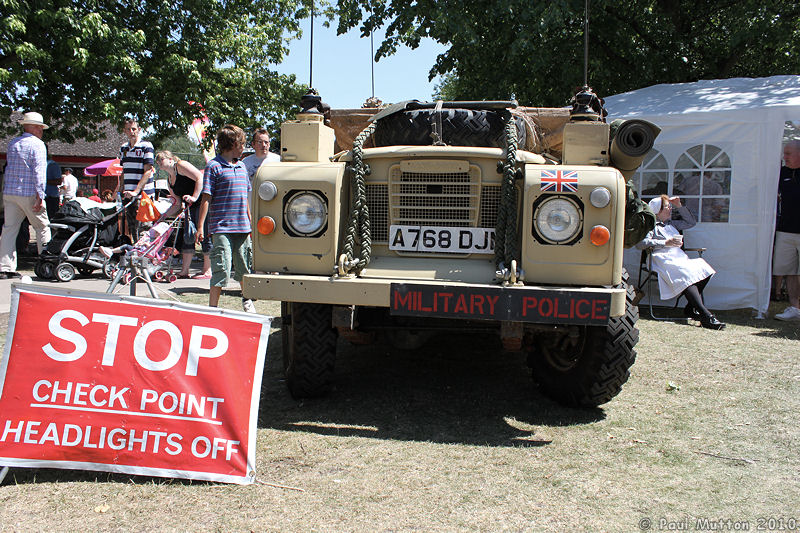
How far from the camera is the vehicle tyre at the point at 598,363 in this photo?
4.10 m

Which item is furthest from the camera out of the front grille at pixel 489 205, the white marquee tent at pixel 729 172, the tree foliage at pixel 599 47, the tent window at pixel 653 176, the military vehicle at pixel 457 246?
the tree foliage at pixel 599 47

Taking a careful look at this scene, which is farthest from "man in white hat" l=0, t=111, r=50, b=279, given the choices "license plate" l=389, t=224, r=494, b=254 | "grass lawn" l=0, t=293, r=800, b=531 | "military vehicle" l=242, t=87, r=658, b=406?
"license plate" l=389, t=224, r=494, b=254

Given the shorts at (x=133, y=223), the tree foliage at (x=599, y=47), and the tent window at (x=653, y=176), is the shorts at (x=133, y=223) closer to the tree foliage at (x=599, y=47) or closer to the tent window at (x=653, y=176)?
the tree foliage at (x=599, y=47)

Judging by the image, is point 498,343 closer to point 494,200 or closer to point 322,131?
point 494,200

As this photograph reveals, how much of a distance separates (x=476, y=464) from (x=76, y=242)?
306 inches

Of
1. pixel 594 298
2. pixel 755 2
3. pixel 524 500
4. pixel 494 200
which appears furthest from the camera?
pixel 755 2

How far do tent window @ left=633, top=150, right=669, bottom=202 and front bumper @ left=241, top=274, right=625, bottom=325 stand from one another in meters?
6.01

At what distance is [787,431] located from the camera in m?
4.11

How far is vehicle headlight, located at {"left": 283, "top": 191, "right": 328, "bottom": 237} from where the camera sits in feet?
13.4

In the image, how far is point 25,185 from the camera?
9.20m

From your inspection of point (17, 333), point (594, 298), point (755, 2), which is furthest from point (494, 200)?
point (755, 2)

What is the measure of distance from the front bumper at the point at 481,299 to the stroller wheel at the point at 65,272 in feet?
21.3

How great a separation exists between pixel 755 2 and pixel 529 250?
411 inches

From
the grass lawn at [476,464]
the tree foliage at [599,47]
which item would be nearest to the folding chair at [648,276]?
the grass lawn at [476,464]
